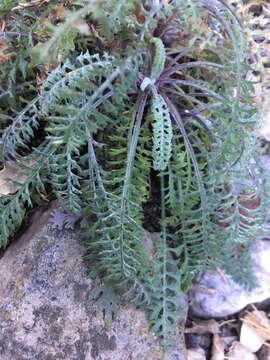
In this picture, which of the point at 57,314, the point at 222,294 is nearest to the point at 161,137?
the point at 57,314

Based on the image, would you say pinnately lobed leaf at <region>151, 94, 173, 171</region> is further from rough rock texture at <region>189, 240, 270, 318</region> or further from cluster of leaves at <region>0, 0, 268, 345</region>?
rough rock texture at <region>189, 240, 270, 318</region>

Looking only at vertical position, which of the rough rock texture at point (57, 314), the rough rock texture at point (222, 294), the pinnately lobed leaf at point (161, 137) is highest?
the pinnately lobed leaf at point (161, 137)

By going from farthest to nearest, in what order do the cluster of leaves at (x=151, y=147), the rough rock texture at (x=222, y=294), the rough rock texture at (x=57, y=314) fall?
the rough rock texture at (x=222, y=294) → the rough rock texture at (x=57, y=314) → the cluster of leaves at (x=151, y=147)

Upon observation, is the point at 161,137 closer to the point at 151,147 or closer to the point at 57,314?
the point at 151,147

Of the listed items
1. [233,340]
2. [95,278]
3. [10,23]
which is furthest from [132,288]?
[10,23]

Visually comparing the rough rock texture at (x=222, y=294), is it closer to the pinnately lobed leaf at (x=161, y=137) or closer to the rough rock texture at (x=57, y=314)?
the rough rock texture at (x=57, y=314)

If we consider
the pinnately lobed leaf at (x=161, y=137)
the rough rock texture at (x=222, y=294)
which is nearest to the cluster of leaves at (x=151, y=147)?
the pinnately lobed leaf at (x=161, y=137)

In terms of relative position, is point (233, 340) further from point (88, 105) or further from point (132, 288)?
point (88, 105)
